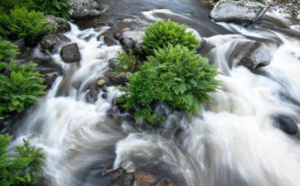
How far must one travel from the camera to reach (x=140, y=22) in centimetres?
1104

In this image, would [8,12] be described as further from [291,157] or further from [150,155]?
[291,157]

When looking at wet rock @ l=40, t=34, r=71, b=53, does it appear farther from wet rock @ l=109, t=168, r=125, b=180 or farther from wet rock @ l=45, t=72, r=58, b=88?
wet rock @ l=109, t=168, r=125, b=180

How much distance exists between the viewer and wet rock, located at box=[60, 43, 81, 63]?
27.4ft

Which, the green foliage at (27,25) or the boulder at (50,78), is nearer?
the boulder at (50,78)

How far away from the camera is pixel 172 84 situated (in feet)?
20.1

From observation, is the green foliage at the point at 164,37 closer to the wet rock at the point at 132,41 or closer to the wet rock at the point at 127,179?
the wet rock at the point at 132,41

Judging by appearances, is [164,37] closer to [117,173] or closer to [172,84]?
[172,84]

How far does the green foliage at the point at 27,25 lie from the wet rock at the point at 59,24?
0.75m

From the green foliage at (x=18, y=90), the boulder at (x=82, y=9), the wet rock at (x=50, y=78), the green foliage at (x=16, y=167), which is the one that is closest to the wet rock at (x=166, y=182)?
the green foliage at (x=16, y=167)

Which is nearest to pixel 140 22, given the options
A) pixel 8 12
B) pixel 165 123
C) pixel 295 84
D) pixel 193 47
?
pixel 193 47

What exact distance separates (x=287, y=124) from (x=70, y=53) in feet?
24.3

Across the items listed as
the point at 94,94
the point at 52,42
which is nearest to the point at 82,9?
the point at 52,42

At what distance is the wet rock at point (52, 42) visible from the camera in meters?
8.55

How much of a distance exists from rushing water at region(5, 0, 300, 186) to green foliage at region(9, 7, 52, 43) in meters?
0.59
